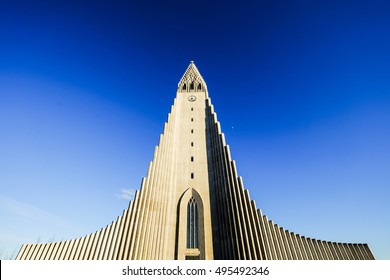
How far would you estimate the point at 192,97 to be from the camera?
96.0 ft

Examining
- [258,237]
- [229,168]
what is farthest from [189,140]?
[258,237]

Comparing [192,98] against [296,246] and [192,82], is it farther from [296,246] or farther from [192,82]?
[296,246]

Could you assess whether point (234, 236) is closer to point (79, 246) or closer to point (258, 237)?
point (258, 237)

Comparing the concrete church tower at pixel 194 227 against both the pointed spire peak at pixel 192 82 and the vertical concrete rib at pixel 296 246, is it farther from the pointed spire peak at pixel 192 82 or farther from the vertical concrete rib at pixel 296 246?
the pointed spire peak at pixel 192 82

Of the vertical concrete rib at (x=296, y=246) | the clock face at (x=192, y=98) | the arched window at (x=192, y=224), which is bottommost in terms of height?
the vertical concrete rib at (x=296, y=246)

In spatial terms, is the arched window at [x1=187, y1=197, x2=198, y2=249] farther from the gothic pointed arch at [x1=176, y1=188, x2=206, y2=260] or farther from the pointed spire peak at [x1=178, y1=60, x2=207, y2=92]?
the pointed spire peak at [x1=178, y1=60, x2=207, y2=92]

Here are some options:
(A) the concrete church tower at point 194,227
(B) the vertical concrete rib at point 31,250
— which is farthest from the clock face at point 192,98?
(B) the vertical concrete rib at point 31,250

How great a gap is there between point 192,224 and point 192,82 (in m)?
21.5

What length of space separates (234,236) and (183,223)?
4.70m

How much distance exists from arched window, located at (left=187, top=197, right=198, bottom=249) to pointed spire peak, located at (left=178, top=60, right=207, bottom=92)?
1750cm

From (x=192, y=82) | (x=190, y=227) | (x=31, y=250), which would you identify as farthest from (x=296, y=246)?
(x=192, y=82)

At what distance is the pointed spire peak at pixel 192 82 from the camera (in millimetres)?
30891

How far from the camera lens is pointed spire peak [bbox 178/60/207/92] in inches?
1216
